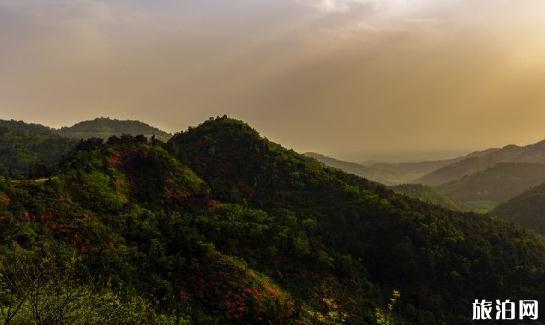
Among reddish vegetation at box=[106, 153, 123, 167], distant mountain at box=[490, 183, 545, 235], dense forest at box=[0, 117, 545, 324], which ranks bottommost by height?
dense forest at box=[0, 117, 545, 324]

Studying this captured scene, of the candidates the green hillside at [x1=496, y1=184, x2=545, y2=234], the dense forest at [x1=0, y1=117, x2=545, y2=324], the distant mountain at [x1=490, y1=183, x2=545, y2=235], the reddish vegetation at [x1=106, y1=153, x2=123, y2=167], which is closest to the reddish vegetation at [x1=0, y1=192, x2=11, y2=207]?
the dense forest at [x1=0, y1=117, x2=545, y2=324]

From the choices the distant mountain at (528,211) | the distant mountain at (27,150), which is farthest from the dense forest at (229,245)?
the distant mountain at (27,150)

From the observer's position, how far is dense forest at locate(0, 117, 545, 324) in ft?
92.8

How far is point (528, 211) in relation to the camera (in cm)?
Answer: 17625

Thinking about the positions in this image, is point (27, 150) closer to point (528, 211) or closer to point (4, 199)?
point (4, 199)

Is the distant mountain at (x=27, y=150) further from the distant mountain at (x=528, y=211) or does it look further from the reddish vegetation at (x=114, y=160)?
the distant mountain at (x=528, y=211)

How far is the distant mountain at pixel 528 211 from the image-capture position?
16538cm

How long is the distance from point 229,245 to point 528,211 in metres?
175

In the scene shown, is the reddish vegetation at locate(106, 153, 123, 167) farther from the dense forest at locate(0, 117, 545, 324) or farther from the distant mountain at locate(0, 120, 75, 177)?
the distant mountain at locate(0, 120, 75, 177)

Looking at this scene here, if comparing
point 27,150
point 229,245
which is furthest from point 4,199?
point 27,150

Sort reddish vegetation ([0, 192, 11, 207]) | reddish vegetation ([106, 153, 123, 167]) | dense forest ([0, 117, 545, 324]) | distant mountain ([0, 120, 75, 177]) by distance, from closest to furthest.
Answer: dense forest ([0, 117, 545, 324]), reddish vegetation ([0, 192, 11, 207]), reddish vegetation ([106, 153, 123, 167]), distant mountain ([0, 120, 75, 177])

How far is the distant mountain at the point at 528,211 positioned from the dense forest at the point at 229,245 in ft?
304

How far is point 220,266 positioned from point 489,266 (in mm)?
50176

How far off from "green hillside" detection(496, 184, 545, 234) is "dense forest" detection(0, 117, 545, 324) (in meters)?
92.6
